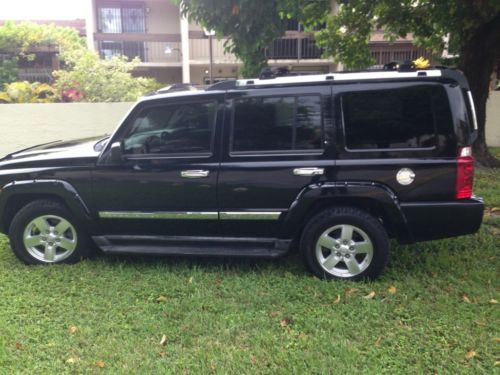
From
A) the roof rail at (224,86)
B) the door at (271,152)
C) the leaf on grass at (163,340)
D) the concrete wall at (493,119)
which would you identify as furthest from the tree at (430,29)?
the leaf on grass at (163,340)

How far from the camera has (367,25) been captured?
Answer: 10.1 meters

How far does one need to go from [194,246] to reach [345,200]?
1467 millimetres

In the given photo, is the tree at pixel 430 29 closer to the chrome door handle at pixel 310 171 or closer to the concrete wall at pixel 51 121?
the concrete wall at pixel 51 121

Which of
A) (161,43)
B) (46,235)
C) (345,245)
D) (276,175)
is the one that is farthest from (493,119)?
(161,43)

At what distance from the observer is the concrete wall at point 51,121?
910cm

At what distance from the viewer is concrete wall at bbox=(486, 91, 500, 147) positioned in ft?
39.2

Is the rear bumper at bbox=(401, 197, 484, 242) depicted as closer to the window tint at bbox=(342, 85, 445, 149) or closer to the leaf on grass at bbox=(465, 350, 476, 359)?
the window tint at bbox=(342, 85, 445, 149)

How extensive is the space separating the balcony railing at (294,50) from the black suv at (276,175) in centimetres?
1650

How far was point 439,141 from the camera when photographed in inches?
154

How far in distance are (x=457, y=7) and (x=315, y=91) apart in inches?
224

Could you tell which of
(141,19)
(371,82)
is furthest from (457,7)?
(141,19)

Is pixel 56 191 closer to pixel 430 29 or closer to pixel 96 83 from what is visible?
pixel 96 83

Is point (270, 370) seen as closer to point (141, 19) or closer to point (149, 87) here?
point (149, 87)

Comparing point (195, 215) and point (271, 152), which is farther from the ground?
point (271, 152)
